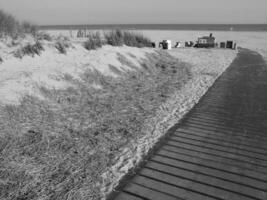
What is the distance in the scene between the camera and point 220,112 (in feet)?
20.2

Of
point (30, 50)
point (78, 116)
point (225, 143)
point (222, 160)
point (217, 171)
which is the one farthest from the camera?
point (30, 50)

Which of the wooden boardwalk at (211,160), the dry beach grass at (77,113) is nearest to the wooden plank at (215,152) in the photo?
the wooden boardwalk at (211,160)

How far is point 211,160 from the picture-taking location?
3977 mm

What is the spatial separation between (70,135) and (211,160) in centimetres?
256

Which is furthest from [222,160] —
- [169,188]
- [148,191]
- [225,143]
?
[148,191]

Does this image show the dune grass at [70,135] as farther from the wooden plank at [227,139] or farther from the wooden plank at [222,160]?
the wooden plank at [227,139]

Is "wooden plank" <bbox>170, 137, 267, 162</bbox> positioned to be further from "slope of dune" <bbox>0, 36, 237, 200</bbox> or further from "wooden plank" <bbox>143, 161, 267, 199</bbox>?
"wooden plank" <bbox>143, 161, 267, 199</bbox>

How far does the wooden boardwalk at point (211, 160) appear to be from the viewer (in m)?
3.25

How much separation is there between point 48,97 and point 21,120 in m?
1.28

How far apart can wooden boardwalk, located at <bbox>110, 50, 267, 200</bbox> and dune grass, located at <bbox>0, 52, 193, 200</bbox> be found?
25.9 inches

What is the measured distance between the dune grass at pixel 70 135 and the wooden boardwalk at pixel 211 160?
659mm

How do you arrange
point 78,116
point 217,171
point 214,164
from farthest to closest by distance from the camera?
point 78,116
point 214,164
point 217,171

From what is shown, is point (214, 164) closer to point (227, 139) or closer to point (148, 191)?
point (227, 139)

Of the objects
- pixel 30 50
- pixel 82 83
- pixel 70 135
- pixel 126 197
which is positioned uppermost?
pixel 30 50
